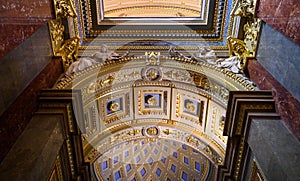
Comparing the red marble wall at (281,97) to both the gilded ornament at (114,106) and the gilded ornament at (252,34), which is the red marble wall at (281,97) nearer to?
the gilded ornament at (252,34)

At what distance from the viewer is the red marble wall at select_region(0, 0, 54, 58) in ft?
16.4

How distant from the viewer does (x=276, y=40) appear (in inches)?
236

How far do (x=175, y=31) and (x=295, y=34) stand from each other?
3754 mm

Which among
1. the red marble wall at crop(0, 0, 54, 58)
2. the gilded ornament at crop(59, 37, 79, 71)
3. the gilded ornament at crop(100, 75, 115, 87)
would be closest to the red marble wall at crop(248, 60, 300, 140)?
the gilded ornament at crop(100, 75, 115, 87)

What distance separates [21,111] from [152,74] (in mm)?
3426

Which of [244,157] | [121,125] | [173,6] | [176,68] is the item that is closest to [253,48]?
[176,68]

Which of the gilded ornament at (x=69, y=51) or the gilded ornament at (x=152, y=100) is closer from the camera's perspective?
the gilded ornament at (x=69, y=51)

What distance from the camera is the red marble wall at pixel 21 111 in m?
4.79

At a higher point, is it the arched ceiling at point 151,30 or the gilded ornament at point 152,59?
the arched ceiling at point 151,30

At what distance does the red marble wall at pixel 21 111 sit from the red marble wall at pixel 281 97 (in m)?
4.14

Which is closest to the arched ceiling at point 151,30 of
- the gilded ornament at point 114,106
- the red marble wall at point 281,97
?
the gilded ornament at point 114,106

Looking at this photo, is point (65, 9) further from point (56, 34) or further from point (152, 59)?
point (152, 59)

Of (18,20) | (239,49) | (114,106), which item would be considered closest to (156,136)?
(114,106)

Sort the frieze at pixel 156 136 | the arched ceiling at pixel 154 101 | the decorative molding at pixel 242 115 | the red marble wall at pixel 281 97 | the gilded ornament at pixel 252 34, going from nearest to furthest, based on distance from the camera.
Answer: the red marble wall at pixel 281 97
the decorative molding at pixel 242 115
the gilded ornament at pixel 252 34
the arched ceiling at pixel 154 101
the frieze at pixel 156 136
